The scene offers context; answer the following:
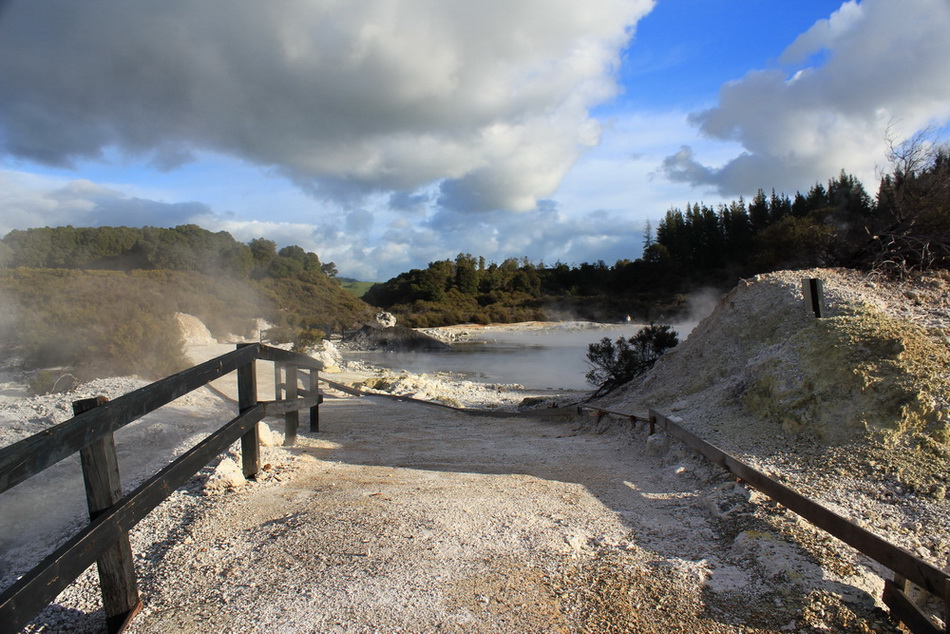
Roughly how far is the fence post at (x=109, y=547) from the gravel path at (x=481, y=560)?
A: 0.33 feet

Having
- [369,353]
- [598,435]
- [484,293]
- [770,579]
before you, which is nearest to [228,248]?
[369,353]

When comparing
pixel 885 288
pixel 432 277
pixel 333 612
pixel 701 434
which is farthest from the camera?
pixel 432 277

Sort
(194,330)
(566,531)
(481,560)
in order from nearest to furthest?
1. (481,560)
2. (566,531)
3. (194,330)

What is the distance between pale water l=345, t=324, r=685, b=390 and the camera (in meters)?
23.6

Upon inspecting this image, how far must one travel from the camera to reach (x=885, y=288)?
24.2ft

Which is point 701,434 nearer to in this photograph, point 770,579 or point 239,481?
point 770,579

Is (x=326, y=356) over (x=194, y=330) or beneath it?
beneath

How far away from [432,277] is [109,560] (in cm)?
8559

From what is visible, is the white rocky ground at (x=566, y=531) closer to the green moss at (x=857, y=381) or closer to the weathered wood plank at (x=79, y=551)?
the green moss at (x=857, y=381)

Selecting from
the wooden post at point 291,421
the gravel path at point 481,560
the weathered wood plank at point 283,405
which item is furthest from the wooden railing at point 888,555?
the wooden post at point 291,421

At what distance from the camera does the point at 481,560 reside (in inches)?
116

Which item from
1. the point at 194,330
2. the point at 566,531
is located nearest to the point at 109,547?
the point at 566,531

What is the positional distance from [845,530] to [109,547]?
332cm

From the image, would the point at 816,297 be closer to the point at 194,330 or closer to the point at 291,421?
the point at 291,421
